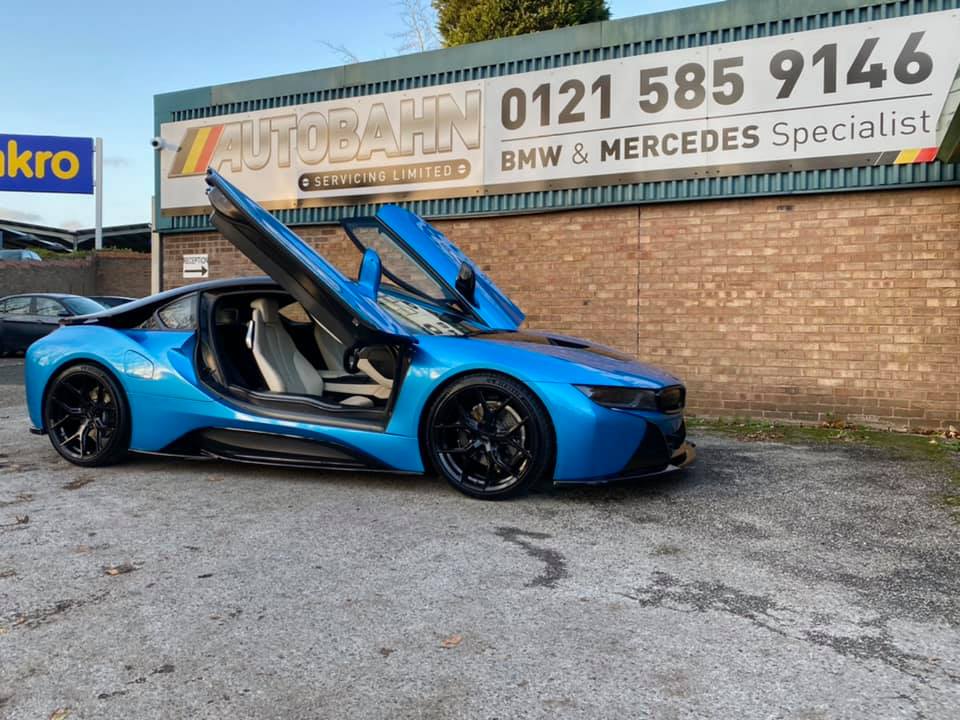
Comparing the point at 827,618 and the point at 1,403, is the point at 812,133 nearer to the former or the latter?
the point at 827,618

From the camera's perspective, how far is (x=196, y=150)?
1153 centimetres

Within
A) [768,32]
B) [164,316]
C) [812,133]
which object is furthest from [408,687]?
[768,32]

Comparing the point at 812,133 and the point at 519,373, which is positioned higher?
the point at 812,133

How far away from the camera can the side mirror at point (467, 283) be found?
5.23 metres

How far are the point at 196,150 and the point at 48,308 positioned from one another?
6.20 meters

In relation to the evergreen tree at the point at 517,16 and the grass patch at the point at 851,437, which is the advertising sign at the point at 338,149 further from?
the evergreen tree at the point at 517,16

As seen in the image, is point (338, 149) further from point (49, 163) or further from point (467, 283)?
point (49, 163)

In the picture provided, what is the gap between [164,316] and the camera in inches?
206

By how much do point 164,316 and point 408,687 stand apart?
3765 millimetres

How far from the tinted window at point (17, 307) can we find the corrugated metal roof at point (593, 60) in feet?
20.5

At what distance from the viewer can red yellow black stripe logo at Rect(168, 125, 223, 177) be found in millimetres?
11391

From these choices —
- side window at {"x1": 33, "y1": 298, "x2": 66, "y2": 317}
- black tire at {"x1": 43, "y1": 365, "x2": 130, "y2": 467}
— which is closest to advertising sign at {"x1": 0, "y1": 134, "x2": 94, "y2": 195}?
side window at {"x1": 33, "y1": 298, "x2": 66, "y2": 317}

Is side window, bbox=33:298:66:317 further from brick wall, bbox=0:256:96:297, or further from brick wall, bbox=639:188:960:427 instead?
brick wall, bbox=639:188:960:427

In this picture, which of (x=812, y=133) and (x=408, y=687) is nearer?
(x=408, y=687)
